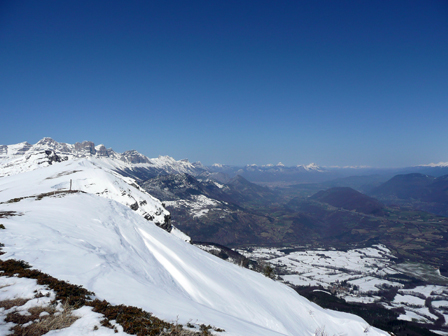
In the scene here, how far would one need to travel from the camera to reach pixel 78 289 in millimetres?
11133

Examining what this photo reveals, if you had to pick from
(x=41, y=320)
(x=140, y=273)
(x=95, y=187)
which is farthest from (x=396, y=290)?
(x=41, y=320)

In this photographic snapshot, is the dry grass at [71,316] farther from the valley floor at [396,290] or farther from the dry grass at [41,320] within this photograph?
the valley floor at [396,290]

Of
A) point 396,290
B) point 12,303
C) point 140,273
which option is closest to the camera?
point 12,303

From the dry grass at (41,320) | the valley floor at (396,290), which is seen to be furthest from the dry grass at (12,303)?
the valley floor at (396,290)

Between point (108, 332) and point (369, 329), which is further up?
point (108, 332)

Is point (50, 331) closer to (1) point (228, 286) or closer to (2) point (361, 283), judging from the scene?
(1) point (228, 286)

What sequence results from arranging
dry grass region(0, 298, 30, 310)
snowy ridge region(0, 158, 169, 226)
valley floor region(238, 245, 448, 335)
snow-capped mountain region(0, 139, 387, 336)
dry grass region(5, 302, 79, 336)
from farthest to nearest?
1. valley floor region(238, 245, 448, 335)
2. snowy ridge region(0, 158, 169, 226)
3. snow-capped mountain region(0, 139, 387, 336)
4. dry grass region(0, 298, 30, 310)
5. dry grass region(5, 302, 79, 336)

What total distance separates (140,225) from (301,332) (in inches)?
1151

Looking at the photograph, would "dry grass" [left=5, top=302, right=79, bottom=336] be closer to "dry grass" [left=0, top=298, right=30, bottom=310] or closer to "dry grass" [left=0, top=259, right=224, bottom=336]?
"dry grass" [left=0, top=259, right=224, bottom=336]

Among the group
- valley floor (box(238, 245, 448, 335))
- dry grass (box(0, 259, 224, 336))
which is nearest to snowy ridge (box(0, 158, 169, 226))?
dry grass (box(0, 259, 224, 336))

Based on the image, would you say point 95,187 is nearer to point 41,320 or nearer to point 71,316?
point 71,316

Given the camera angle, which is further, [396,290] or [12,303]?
[396,290]

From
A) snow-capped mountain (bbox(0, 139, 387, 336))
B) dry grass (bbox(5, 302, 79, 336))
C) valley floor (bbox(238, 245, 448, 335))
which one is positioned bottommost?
valley floor (bbox(238, 245, 448, 335))

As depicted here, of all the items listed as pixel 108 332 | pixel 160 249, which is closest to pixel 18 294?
pixel 108 332
